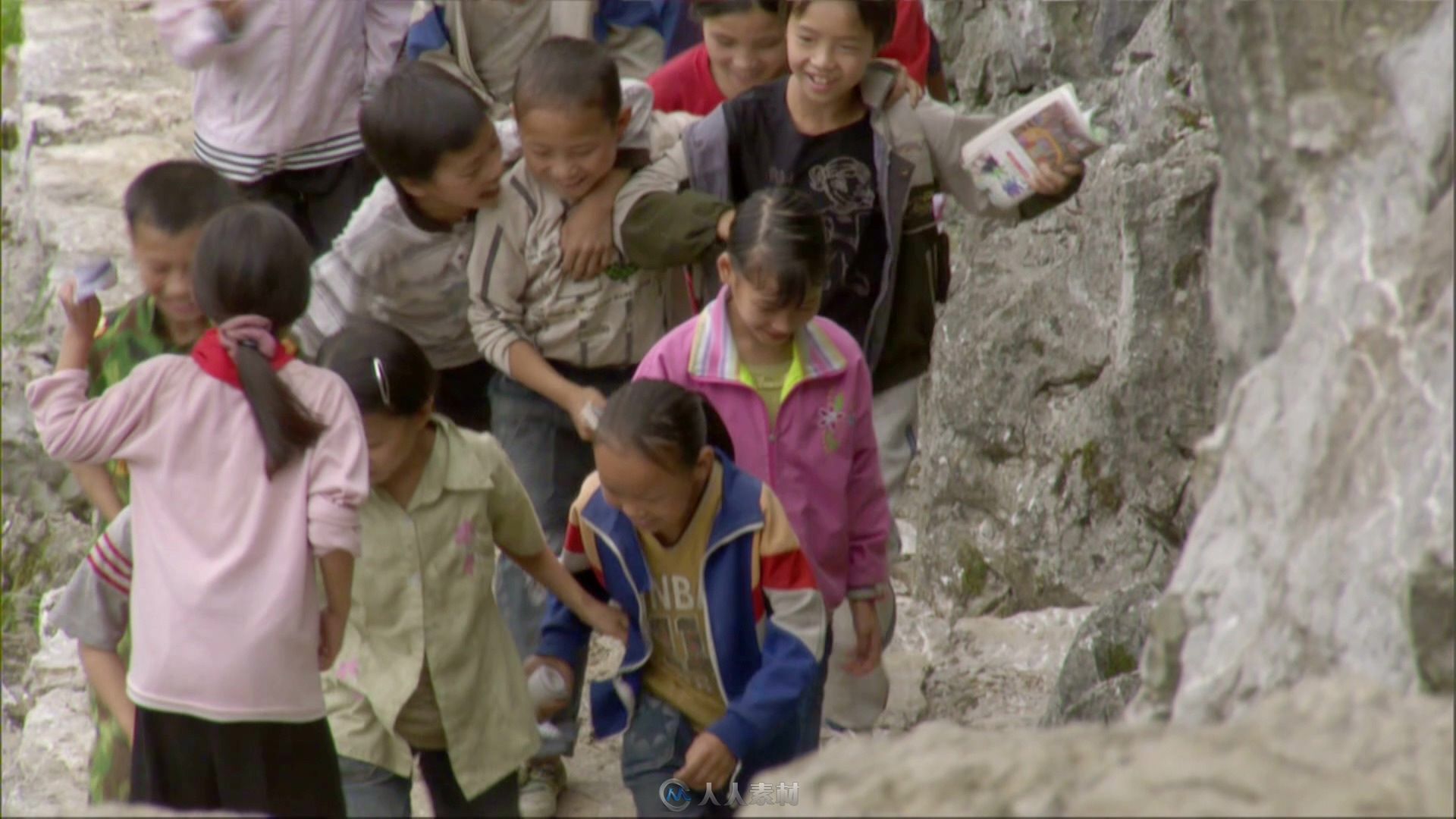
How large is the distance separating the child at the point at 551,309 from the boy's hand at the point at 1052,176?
31.1 inches

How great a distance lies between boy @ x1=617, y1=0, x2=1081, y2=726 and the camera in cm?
345

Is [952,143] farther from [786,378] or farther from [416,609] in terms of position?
[416,609]

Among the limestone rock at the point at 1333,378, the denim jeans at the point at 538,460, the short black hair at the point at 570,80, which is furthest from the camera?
the denim jeans at the point at 538,460

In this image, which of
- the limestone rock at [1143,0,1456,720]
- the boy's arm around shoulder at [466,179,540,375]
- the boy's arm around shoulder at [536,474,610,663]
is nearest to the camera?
the limestone rock at [1143,0,1456,720]

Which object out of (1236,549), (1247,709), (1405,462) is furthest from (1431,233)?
(1247,709)

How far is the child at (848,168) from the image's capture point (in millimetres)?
3449

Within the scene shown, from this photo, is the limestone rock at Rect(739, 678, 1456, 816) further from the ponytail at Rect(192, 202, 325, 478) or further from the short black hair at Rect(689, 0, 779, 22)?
the short black hair at Rect(689, 0, 779, 22)

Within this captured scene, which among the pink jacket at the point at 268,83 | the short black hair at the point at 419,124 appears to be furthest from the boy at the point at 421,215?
the pink jacket at the point at 268,83

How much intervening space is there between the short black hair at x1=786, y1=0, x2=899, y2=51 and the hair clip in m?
1.19

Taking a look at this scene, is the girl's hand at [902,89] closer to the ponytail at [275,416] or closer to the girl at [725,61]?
the girl at [725,61]

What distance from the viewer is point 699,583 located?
9.54 ft

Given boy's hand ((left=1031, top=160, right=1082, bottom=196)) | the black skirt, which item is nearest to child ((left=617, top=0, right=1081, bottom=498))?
boy's hand ((left=1031, top=160, right=1082, bottom=196))

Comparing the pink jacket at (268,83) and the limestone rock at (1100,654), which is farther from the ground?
the pink jacket at (268,83)

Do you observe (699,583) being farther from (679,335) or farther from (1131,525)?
(1131,525)
